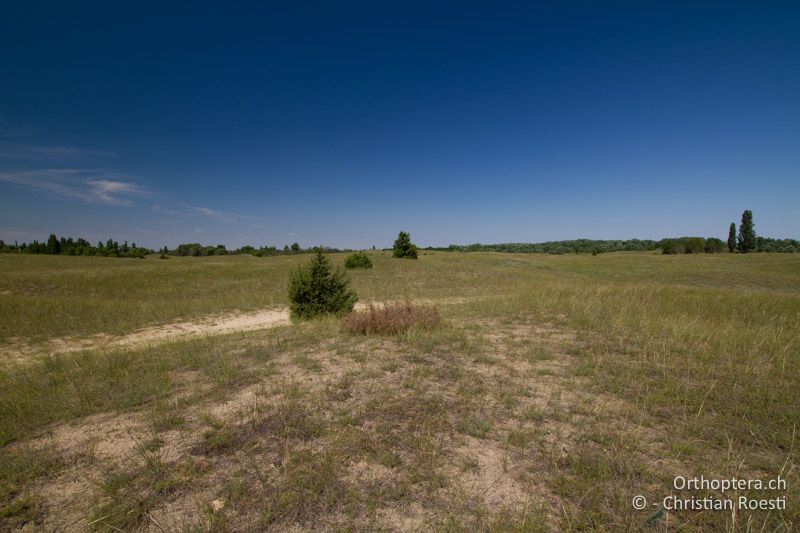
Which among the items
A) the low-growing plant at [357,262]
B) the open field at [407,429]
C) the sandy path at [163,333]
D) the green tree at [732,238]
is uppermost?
the green tree at [732,238]

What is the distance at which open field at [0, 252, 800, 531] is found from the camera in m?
2.56

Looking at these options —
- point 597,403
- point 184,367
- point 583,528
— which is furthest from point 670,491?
point 184,367

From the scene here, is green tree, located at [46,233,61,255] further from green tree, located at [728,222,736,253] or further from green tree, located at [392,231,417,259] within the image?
green tree, located at [728,222,736,253]

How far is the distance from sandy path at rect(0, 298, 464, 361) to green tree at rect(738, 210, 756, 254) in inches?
3488

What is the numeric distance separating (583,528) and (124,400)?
6121mm

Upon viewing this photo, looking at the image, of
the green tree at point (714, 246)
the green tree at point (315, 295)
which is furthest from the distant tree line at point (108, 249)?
the green tree at point (714, 246)

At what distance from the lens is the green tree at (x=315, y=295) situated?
1155 cm

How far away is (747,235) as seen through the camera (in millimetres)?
64438

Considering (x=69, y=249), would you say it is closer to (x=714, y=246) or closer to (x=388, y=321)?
(x=388, y=321)

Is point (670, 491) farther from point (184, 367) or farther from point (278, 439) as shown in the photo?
point (184, 367)

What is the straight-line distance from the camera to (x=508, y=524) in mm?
2404

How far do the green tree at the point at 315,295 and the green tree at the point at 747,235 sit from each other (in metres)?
90.7

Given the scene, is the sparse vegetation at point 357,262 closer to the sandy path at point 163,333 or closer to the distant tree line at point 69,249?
the sandy path at point 163,333

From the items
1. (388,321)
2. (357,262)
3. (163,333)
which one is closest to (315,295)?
(388,321)
